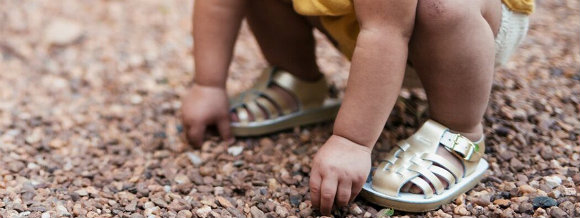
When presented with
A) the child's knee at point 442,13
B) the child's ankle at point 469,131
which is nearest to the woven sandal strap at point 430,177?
the child's ankle at point 469,131

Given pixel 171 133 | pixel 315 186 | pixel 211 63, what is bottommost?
pixel 171 133

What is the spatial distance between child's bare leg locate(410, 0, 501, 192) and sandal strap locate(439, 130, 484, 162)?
0.8 inches

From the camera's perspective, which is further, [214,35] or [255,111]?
[255,111]

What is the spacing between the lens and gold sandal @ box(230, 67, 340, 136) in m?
1.90

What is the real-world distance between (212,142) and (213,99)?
0.13 m

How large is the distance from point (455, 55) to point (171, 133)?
87 centimetres

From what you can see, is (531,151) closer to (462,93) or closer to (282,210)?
(462,93)

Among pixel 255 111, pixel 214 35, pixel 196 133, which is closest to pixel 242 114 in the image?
pixel 255 111

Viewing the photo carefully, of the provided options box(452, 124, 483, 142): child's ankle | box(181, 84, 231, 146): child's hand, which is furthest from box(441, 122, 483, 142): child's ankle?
box(181, 84, 231, 146): child's hand

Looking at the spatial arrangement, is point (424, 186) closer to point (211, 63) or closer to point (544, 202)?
point (544, 202)

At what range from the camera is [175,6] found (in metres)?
2.94

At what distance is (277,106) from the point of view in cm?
193

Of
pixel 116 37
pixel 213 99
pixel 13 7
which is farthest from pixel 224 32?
pixel 13 7

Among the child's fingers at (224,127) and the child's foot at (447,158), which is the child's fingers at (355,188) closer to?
the child's foot at (447,158)
